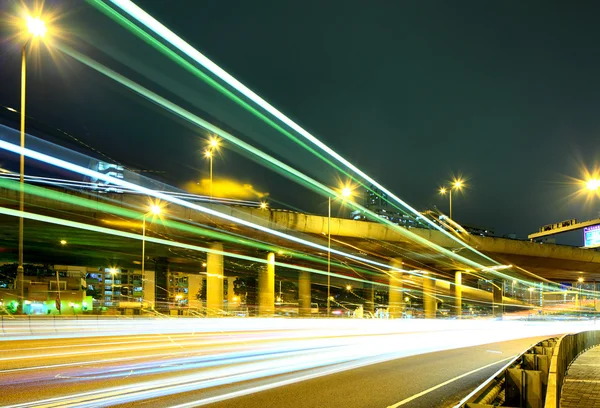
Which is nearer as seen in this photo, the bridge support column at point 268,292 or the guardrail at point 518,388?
the guardrail at point 518,388

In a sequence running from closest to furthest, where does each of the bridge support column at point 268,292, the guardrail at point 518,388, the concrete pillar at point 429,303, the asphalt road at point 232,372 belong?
the guardrail at point 518,388, the asphalt road at point 232,372, the bridge support column at point 268,292, the concrete pillar at point 429,303

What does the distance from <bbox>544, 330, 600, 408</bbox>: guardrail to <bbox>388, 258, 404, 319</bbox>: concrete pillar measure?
32265mm

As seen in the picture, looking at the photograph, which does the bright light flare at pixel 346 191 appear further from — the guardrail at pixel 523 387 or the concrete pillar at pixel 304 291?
the guardrail at pixel 523 387

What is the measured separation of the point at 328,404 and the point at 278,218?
35463mm

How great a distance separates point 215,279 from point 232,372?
118ft

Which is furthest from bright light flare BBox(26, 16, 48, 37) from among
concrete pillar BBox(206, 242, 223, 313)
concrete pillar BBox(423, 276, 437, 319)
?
concrete pillar BBox(423, 276, 437, 319)

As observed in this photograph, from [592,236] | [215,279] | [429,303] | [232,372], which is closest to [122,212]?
[215,279]

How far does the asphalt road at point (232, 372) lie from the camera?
920 centimetres

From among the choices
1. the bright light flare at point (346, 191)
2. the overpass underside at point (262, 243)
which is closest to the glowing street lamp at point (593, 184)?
the bright light flare at point (346, 191)

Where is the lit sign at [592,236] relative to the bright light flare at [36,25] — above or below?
below

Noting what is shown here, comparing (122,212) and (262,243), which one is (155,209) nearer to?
(122,212)

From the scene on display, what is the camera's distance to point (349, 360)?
1590cm

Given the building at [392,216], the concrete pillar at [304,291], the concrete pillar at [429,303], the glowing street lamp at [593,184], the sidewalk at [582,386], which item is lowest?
the concrete pillar at [429,303]

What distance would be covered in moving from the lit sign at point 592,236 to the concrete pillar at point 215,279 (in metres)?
27.5
